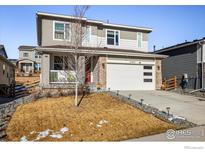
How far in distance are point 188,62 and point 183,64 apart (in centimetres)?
66

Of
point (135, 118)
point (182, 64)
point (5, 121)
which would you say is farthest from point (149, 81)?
point (5, 121)

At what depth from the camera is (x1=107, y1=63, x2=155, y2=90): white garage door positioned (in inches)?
684

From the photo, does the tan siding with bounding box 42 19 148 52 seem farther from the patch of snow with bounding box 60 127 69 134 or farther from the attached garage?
the patch of snow with bounding box 60 127 69 134

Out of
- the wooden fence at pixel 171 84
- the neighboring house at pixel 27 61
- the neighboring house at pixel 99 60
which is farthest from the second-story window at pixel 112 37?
the neighboring house at pixel 27 61

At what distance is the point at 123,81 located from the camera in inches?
701

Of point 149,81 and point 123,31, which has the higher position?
point 123,31

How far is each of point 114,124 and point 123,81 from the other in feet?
29.1

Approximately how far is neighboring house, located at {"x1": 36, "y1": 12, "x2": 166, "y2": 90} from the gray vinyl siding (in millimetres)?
3411

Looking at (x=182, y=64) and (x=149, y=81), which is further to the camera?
(x=182, y=64)

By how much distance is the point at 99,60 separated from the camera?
55.7 ft

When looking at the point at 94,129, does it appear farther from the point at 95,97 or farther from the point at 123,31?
the point at 123,31

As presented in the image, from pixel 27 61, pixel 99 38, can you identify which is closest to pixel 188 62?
pixel 99 38

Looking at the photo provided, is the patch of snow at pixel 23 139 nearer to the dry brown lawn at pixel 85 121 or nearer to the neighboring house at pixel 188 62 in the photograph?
the dry brown lawn at pixel 85 121
